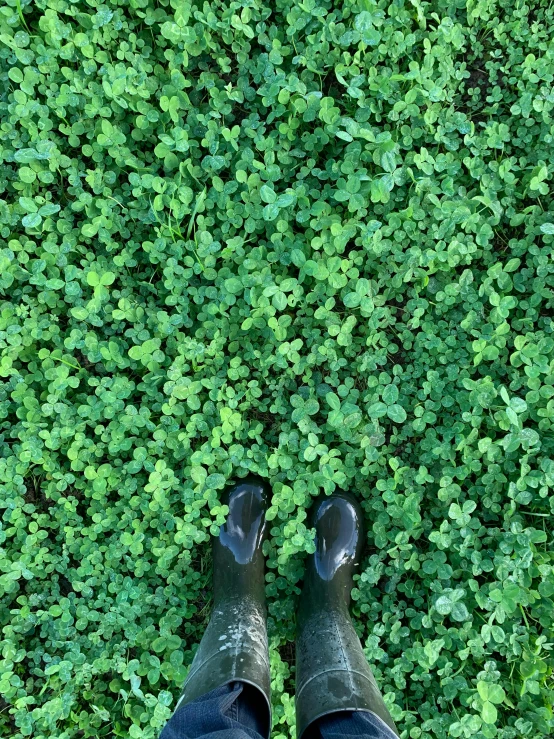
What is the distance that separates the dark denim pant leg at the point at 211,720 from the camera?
1.68 metres

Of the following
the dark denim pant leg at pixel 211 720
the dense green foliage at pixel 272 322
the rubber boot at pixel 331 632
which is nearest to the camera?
the dark denim pant leg at pixel 211 720

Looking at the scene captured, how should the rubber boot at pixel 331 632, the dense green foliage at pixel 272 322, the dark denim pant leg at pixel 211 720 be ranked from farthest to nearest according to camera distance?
1. the dense green foliage at pixel 272 322
2. the rubber boot at pixel 331 632
3. the dark denim pant leg at pixel 211 720

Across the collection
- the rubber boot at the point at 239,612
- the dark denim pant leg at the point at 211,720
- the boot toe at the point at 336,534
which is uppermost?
the boot toe at the point at 336,534

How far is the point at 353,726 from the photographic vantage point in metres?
1.83

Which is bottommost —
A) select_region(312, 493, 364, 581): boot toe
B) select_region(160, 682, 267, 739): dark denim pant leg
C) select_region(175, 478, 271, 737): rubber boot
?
select_region(175, 478, 271, 737): rubber boot

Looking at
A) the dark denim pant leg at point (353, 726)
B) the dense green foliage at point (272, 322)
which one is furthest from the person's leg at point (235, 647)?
the dark denim pant leg at point (353, 726)

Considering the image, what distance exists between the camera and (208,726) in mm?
1728

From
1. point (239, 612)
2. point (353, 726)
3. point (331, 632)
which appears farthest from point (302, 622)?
point (353, 726)

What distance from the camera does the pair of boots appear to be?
1.95 m

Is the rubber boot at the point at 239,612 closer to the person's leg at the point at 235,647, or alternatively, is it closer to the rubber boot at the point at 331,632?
the person's leg at the point at 235,647

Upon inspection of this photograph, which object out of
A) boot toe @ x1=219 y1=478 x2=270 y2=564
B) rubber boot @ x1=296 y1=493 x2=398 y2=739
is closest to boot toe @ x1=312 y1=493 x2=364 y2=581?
rubber boot @ x1=296 y1=493 x2=398 y2=739

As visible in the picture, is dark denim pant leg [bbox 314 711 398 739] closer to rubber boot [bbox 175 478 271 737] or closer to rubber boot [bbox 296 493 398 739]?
rubber boot [bbox 296 493 398 739]

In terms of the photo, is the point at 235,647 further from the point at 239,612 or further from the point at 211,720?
the point at 211,720

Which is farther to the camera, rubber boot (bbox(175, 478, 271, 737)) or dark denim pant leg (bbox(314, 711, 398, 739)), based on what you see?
rubber boot (bbox(175, 478, 271, 737))
